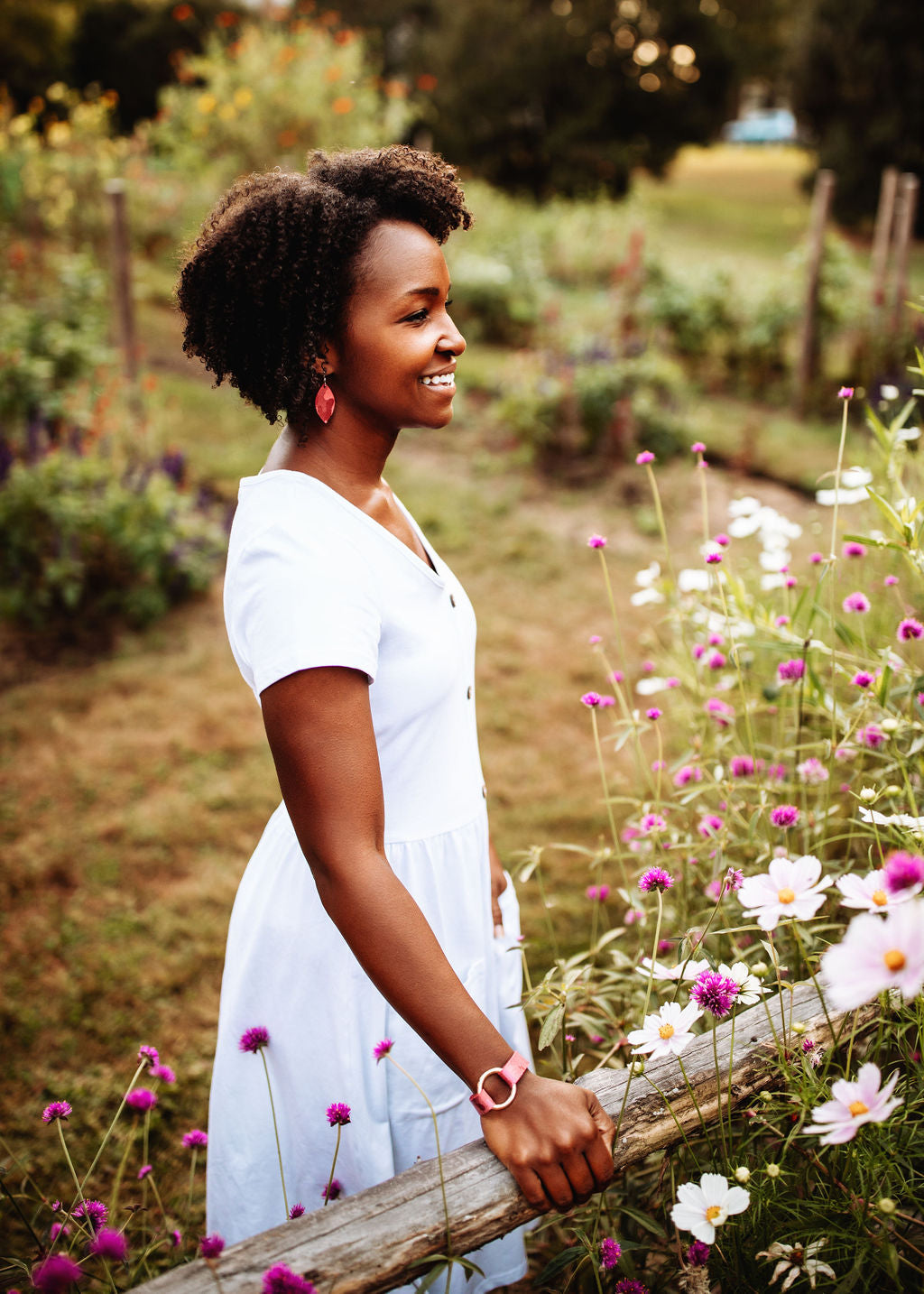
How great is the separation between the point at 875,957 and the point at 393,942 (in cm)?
52

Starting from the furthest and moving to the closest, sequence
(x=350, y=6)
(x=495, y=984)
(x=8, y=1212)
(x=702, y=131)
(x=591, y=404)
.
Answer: (x=350, y=6), (x=702, y=131), (x=591, y=404), (x=8, y=1212), (x=495, y=984)

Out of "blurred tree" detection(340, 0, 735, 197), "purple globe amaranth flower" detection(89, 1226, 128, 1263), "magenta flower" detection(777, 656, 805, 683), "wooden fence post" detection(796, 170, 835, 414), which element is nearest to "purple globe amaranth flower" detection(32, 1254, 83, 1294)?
"purple globe amaranth flower" detection(89, 1226, 128, 1263)

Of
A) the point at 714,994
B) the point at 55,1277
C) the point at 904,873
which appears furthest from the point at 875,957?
the point at 55,1277

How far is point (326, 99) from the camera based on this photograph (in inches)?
364

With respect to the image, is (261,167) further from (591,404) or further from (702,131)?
(702,131)

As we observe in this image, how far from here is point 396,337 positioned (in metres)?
1.24

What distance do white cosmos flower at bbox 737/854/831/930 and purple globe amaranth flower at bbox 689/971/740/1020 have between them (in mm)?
111

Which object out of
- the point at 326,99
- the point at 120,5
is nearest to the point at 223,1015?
the point at 326,99

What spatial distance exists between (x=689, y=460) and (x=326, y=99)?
19.2ft

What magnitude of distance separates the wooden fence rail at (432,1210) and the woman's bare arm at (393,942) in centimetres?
6

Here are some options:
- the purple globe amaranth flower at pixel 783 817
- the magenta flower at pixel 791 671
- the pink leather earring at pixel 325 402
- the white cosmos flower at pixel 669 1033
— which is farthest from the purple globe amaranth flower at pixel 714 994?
the pink leather earring at pixel 325 402

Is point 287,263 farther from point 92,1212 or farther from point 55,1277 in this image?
point 92,1212

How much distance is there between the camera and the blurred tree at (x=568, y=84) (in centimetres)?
1700

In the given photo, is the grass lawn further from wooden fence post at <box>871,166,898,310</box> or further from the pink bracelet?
wooden fence post at <box>871,166,898,310</box>
